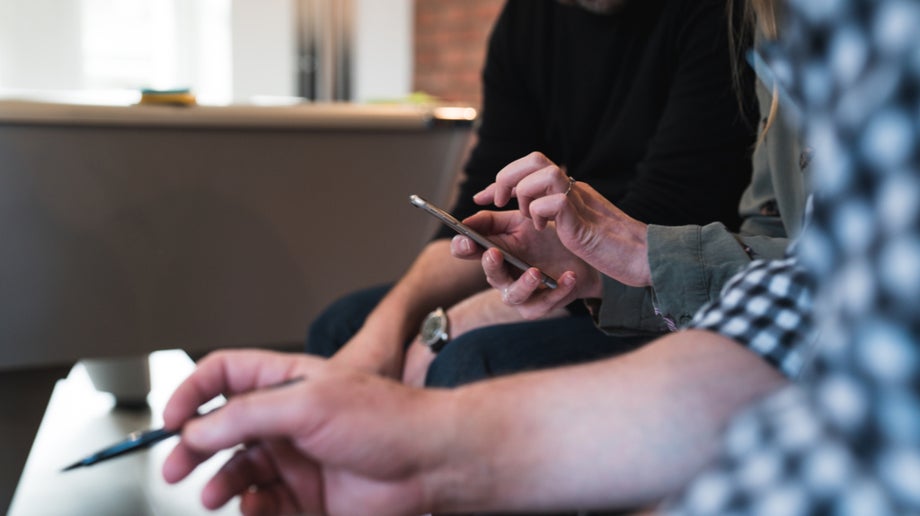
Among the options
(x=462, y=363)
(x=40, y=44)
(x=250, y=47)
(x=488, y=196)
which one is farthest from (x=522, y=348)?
(x=40, y=44)

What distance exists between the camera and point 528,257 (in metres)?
0.81

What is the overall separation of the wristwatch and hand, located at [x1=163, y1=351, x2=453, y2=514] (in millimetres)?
521

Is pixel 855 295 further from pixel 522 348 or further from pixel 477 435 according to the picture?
pixel 522 348

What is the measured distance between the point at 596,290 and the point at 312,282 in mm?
992

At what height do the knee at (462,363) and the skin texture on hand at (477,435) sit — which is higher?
the skin texture on hand at (477,435)

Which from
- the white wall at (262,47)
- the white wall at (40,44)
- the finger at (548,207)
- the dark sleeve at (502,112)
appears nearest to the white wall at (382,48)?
the white wall at (262,47)

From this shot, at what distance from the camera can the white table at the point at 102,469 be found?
154 cm

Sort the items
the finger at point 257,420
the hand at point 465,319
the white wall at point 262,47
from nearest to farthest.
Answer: the finger at point 257,420
the hand at point 465,319
the white wall at point 262,47

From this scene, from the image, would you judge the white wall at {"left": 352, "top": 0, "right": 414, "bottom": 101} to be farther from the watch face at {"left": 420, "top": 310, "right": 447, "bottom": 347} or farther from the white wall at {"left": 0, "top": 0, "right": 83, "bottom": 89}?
the watch face at {"left": 420, "top": 310, "right": 447, "bottom": 347}

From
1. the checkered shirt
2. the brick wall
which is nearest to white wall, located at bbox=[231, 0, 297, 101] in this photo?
the brick wall

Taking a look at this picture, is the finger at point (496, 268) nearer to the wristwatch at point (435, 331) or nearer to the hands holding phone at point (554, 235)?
the hands holding phone at point (554, 235)

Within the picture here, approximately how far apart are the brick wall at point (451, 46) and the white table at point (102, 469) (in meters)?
3.30

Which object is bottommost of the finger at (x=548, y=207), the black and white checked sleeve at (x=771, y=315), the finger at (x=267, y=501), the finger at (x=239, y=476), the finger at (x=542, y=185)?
the finger at (x=267, y=501)

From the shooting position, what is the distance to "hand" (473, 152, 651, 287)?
71 centimetres
